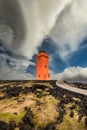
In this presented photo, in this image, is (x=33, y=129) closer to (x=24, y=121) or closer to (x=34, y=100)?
(x=24, y=121)

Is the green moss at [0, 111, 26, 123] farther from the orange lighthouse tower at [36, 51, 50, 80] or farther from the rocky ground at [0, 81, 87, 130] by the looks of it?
the orange lighthouse tower at [36, 51, 50, 80]

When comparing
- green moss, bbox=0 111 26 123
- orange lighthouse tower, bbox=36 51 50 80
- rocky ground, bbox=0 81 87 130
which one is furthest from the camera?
orange lighthouse tower, bbox=36 51 50 80

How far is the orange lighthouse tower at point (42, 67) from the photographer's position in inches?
3807

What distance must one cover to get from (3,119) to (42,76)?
77.1m

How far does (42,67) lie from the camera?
97.5 meters

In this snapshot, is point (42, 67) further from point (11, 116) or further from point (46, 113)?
point (11, 116)

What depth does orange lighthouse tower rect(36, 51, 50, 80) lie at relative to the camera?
96.7 meters

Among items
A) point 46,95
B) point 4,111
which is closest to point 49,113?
point 4,111

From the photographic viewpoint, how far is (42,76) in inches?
3787

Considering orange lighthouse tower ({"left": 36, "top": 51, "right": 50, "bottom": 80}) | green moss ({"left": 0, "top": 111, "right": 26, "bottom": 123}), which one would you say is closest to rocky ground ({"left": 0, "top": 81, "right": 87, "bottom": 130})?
green moss ({"left": 0, "top": 111, "right": 26, "bottom": 123})

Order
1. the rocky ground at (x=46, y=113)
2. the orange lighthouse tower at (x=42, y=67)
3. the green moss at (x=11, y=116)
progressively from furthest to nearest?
the orange lighthouse tower at (x=42, y=67), the green moss at (x=11, y=116), the rocky ground at (x=46, y=113)

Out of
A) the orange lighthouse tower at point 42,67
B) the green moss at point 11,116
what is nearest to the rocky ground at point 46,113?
the green moss at point 11,116

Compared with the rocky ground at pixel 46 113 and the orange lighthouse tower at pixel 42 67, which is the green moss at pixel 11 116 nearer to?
the rocky ground at pixel 46 113

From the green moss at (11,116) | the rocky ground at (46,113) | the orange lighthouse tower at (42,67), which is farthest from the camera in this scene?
the orange lighthouse tower at (42,67)
